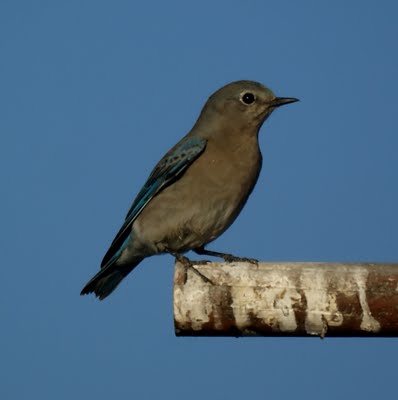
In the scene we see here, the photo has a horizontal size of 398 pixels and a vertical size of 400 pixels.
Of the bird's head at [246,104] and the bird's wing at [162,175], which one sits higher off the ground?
the bird's head at [246,104]

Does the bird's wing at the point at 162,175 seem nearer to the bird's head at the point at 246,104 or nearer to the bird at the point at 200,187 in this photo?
the bird at the point at 200,187

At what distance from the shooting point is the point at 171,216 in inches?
334

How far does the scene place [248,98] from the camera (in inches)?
360

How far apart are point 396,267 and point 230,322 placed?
37.5 inches

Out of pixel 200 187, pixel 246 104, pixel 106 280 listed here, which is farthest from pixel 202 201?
pixel 106 280

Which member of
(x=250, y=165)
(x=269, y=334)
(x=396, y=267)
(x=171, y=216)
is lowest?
(x=269, y=334)

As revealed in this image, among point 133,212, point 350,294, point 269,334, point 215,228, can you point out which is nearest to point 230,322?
point 269,334

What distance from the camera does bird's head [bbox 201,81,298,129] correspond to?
909 centimetres

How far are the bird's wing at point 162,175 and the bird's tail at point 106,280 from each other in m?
0.12

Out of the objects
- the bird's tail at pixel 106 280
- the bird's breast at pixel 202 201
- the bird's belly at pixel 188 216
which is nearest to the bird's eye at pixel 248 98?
the bird's breast at pixel 202 201

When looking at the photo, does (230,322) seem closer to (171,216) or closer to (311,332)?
(311,332)

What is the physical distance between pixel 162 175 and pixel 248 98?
122 centimetres

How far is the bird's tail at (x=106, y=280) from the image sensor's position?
923 cm

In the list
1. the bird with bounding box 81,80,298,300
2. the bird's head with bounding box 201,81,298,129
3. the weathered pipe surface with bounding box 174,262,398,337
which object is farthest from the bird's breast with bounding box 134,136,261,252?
the weathered pipe surface with bounding box 174,262,398,337
